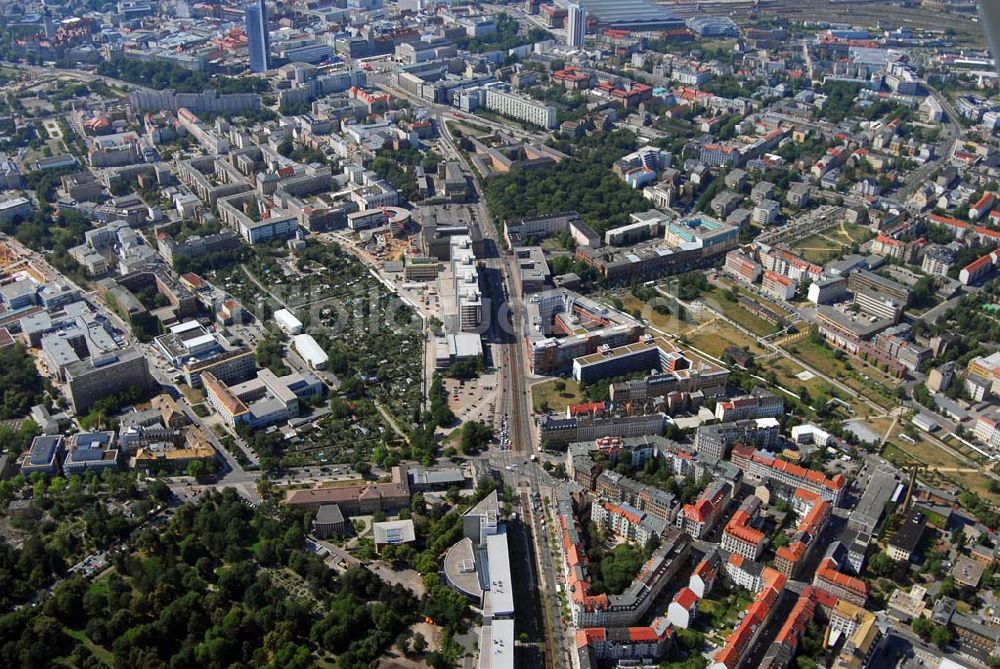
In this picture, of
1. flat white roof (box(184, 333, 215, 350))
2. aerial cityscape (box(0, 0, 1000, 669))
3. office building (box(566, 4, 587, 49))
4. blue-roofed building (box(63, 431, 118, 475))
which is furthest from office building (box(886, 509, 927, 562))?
office building (box(566, 4, 587, 49))

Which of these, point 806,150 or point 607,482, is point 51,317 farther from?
point 806,150

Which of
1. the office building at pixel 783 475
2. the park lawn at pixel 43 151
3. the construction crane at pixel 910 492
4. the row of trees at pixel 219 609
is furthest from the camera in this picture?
the park lawn at pixel 43 151

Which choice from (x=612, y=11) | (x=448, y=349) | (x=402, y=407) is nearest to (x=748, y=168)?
(x=448, y=349)

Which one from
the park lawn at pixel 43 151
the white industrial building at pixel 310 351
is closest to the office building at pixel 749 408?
the white industrial building at pixel 310 351

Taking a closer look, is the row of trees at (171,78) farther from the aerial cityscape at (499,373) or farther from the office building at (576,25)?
the office building at (576,25)

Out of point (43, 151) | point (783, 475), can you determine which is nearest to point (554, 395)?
point (783, 475)
